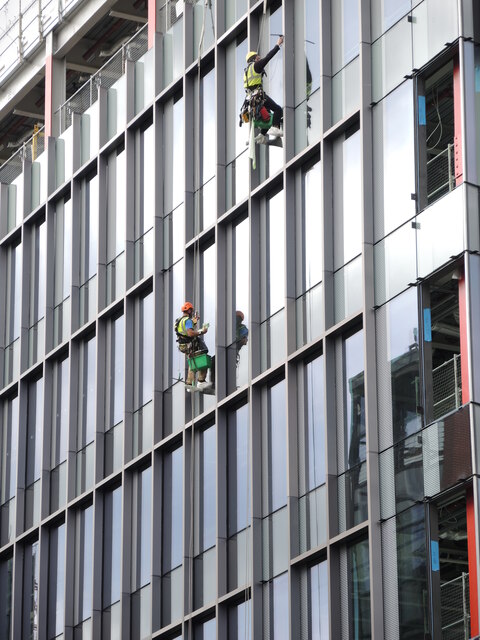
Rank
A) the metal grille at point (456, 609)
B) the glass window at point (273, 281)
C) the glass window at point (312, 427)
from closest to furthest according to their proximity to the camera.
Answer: the metal grille at point (456, 609) → the glass window at point (312, 427) → the glass window at point (273, 281)

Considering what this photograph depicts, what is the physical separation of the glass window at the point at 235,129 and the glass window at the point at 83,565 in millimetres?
10079

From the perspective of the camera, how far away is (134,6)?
58.2 m

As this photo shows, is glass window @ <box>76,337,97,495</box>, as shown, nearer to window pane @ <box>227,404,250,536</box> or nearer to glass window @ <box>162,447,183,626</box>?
glass window @ <box>162,447,183,626</box>

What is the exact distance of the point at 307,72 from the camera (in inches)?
1834

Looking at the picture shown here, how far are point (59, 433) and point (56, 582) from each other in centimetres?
421

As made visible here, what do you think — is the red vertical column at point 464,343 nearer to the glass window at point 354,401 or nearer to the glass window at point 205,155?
the glass window at point 354,401

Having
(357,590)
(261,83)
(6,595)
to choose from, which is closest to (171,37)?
→ (261,83)

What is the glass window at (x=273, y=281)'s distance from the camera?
46062 millimetres

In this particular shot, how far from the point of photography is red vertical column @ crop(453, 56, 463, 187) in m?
40.0

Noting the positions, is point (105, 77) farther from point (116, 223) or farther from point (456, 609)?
point (456, 609)

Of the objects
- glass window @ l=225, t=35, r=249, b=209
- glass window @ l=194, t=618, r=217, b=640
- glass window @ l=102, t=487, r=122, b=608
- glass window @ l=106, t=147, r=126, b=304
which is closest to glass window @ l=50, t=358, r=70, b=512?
glass window @ l=102, t=487, r=122, b=608

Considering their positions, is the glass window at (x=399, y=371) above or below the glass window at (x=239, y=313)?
below

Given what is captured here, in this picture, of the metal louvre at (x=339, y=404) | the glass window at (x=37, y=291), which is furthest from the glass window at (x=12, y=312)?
the metal louvre at (x=339, y=404)

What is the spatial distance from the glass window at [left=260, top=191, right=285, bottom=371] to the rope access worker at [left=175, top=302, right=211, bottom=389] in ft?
6.25
